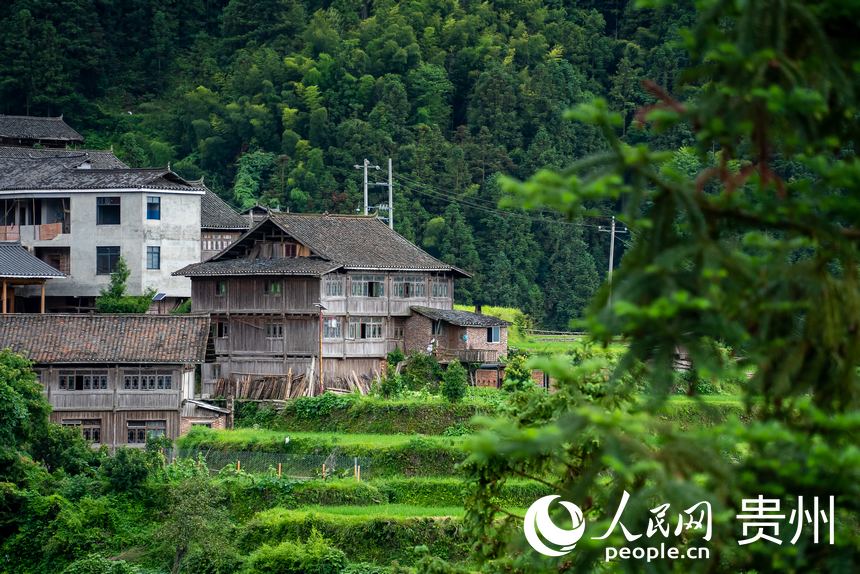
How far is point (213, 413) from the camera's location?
119ft

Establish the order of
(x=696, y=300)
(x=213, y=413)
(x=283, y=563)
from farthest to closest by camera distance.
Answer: (x=213, y=413)
(x=283, y=563)
(x=696, y=300)

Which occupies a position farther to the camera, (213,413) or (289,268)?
(289,268)

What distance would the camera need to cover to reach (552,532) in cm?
845

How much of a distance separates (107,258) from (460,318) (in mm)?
11421

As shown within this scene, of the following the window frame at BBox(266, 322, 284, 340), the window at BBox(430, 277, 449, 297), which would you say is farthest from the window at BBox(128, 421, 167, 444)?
the window at BBox(430, 277, 449, 297)

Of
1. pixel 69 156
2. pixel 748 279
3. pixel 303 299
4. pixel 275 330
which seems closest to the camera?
pixel 748 279

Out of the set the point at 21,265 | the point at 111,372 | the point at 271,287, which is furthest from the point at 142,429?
the point at 21,265

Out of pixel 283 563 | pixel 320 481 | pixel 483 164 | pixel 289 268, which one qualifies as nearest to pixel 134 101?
pixel 483 164

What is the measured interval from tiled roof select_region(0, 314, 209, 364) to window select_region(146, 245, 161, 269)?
8.47 m

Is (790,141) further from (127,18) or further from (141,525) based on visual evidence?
(127,18)

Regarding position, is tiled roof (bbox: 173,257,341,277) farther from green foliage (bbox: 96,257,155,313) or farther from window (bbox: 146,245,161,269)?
window (bbox: 146,245,161,269)

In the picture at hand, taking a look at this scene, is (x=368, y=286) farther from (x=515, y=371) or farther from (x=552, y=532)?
(x=552, y=532)

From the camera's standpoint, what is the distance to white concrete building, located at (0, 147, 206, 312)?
43938 mm

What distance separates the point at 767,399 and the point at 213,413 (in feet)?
101
